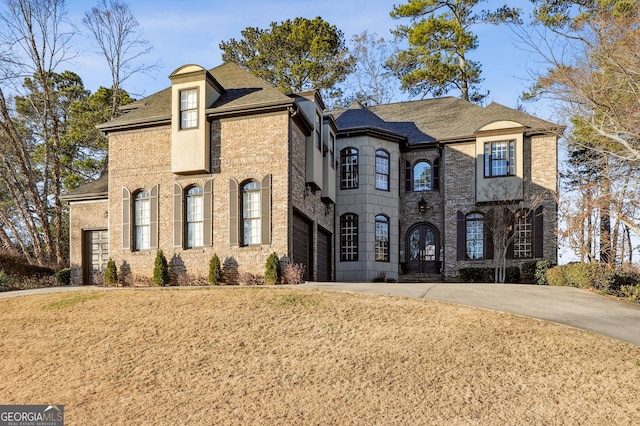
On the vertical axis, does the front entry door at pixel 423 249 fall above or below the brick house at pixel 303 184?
below

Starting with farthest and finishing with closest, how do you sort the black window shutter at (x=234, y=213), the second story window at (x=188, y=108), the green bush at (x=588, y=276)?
the second story window at (x=188, y=108)
the black window shutter at (x=234, y=213)
the green bush at (x=588, y=276)

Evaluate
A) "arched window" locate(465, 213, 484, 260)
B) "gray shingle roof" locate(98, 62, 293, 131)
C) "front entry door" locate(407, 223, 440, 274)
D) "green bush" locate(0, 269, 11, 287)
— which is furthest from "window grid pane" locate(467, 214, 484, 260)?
"green bush" locate(0, 269, 11, 287)

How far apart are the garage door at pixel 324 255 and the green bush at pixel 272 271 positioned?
4.86 m

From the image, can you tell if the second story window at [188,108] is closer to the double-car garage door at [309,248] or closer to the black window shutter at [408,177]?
the double-car garage door at [309,248]

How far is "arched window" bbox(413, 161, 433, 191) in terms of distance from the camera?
26422 mm

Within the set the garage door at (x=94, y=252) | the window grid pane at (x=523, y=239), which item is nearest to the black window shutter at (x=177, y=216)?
the garage door at (x=94, y=252)

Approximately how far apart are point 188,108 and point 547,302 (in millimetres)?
12256

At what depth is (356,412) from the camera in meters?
8.24

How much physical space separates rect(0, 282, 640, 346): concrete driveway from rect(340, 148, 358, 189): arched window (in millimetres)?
8327

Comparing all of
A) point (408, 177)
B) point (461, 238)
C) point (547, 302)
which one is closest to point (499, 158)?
point (461, 238)

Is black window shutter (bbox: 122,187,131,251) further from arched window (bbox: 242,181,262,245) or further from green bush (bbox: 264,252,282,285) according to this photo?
green bush (bbox: 264,252,282,285)

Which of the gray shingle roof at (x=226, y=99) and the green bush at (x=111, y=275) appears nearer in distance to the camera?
the gray shingle roof at (x=226, y=99)

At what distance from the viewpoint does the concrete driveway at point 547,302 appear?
482 inches

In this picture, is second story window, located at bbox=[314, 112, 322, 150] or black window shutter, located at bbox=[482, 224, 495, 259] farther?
black window shutter, located at bbox=[482, 224, 495, 259]
